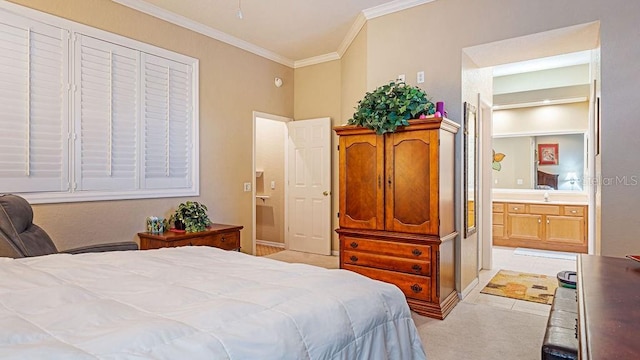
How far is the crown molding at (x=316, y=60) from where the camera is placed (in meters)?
5.50

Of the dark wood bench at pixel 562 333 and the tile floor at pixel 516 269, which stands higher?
the dark wood bench at pixel 562 333

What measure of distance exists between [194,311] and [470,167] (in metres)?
3.53

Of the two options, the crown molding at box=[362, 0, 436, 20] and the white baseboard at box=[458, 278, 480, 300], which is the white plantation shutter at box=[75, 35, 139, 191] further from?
the white baseboard at box=[458, 278, 480, 300]

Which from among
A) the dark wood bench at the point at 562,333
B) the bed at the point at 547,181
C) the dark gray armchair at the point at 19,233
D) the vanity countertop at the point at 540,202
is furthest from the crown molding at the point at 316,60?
the dark wood bench at the point at 562,333

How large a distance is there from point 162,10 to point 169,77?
2.32 ft

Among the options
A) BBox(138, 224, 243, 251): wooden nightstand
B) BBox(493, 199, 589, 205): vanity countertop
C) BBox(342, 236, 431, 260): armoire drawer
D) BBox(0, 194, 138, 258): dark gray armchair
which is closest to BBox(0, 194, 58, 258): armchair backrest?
BBox(0, 194, 138, 258): dark gray armchair

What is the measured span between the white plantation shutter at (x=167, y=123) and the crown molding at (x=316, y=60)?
1.99m

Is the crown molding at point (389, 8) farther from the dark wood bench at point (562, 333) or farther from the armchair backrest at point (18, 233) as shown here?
the armchair backrest at point (18, 233)

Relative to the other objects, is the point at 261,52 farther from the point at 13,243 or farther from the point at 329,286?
the point at 329,286

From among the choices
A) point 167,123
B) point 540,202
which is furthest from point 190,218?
point 540,202

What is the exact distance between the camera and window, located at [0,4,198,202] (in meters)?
3.11

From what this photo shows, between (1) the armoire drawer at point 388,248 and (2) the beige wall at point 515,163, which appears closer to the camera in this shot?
(1) the armoire drawer at point 388,248

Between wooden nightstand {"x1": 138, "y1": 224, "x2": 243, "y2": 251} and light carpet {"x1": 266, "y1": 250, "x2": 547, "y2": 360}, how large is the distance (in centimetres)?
209

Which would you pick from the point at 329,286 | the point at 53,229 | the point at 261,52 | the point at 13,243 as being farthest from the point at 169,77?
the point at 329,286
